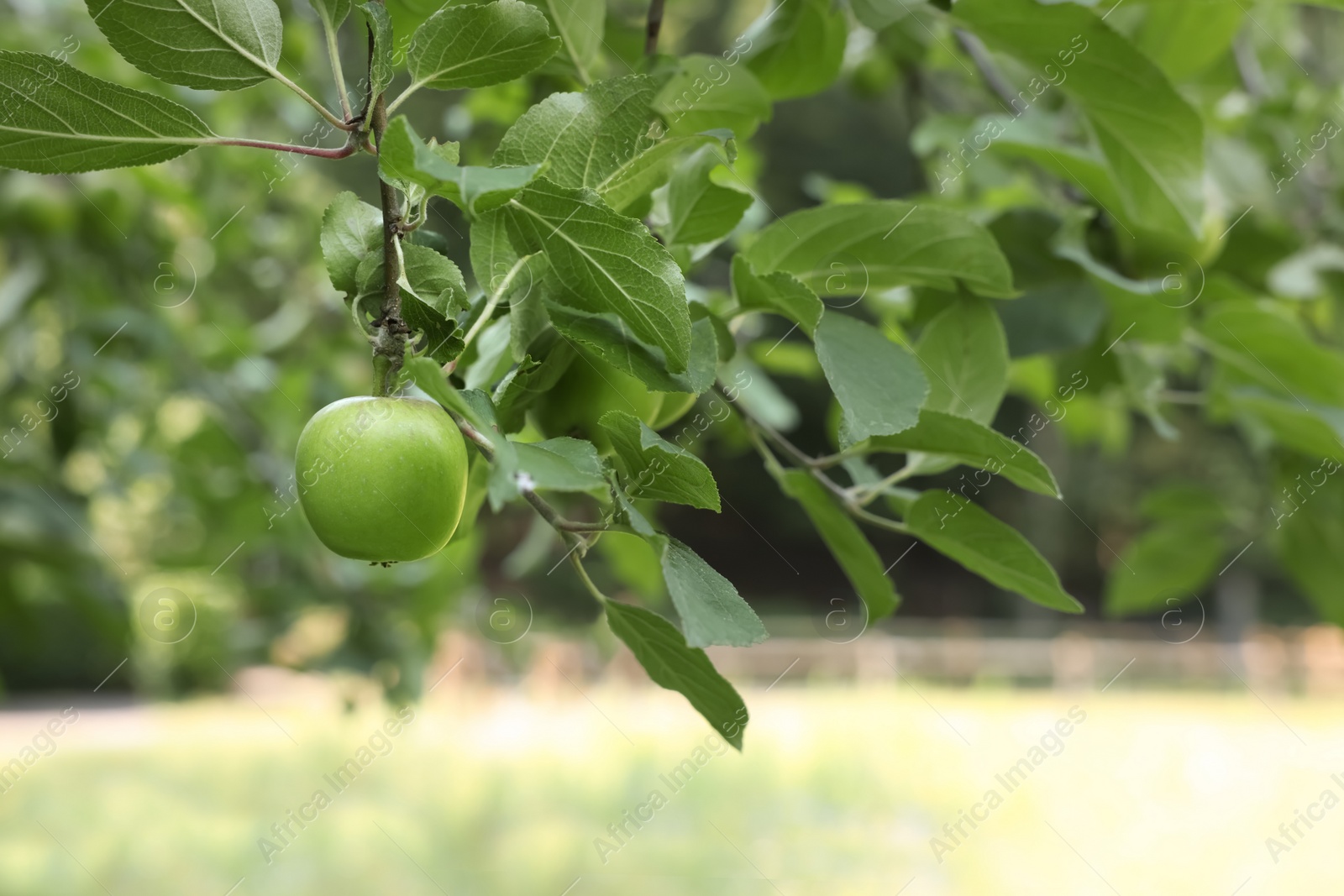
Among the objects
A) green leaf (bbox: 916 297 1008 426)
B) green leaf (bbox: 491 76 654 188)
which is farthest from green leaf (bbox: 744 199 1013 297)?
green leaf (bbox: 491 76 654 188)

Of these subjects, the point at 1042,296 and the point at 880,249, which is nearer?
the point at 880,249

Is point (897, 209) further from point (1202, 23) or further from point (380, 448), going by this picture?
point (1202, 23)

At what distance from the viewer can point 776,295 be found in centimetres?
46

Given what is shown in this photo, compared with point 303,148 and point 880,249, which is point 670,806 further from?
point 303,148

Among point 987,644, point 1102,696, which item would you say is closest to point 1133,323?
point 1102,696

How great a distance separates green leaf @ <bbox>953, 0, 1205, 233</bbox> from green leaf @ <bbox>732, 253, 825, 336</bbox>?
212mm

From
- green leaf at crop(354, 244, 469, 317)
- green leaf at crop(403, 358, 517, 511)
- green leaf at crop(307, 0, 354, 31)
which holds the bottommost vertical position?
green leaf at crop(403, 358, 517, 511)

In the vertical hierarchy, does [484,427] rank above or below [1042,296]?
above

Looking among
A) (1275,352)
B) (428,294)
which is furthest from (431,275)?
(1275,352)

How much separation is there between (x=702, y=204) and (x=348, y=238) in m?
0.15

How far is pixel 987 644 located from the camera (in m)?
8.16

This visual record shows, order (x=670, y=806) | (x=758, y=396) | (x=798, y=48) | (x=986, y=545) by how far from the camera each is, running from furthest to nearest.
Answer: (x=670, y=806) → (x=758, y=396) → (x=798, y=48) → (x=986, y=545)

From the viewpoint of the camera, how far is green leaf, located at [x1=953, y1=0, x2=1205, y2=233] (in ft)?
1.79

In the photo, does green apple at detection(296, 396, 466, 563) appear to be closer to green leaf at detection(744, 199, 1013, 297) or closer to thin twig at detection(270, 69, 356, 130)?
thin twig at detection(270, 69, 356, 130)
